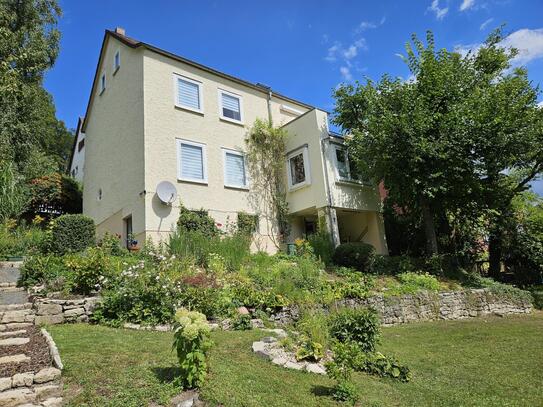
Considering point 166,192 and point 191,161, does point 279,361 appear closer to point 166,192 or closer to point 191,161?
point 166,192

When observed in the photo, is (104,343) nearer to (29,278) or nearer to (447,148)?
(29,278)

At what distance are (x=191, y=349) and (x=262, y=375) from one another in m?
1.22

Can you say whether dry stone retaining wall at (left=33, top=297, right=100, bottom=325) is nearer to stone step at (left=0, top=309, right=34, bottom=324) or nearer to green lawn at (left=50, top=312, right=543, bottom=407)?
stone step at (left=0, top=309, right=34, bottom=324)

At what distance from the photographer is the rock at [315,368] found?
5578 mm

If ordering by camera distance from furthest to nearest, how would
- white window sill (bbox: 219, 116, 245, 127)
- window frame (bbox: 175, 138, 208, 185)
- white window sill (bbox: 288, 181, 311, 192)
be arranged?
1. white window sill (bbox: 219, 116, 245, 127)
2. white window sill (bbox: 288, 181, 311, 192)
3. window frame (bbox: 175, 138, 208, 185)

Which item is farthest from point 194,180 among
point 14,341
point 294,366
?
point 294,366

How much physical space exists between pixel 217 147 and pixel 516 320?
1268cm

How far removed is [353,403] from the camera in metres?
4.49

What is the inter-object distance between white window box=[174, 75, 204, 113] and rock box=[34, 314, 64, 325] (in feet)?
33.9

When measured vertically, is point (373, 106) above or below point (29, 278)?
above

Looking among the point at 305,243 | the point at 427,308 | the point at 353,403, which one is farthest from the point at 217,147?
the point at 353,403

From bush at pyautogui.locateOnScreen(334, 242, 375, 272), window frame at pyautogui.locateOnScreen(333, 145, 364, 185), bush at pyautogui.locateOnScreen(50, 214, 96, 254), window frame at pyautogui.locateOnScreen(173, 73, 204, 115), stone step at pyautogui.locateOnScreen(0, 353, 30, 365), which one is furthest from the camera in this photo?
window frame at pyautogui.locateOnScreen(333, 145, 364, 185)

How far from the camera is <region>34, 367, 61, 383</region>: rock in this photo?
14.9ft

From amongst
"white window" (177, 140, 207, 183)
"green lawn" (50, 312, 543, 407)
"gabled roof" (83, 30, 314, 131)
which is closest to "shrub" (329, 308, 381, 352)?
"green lawn" (50, 312, 543, 407)
